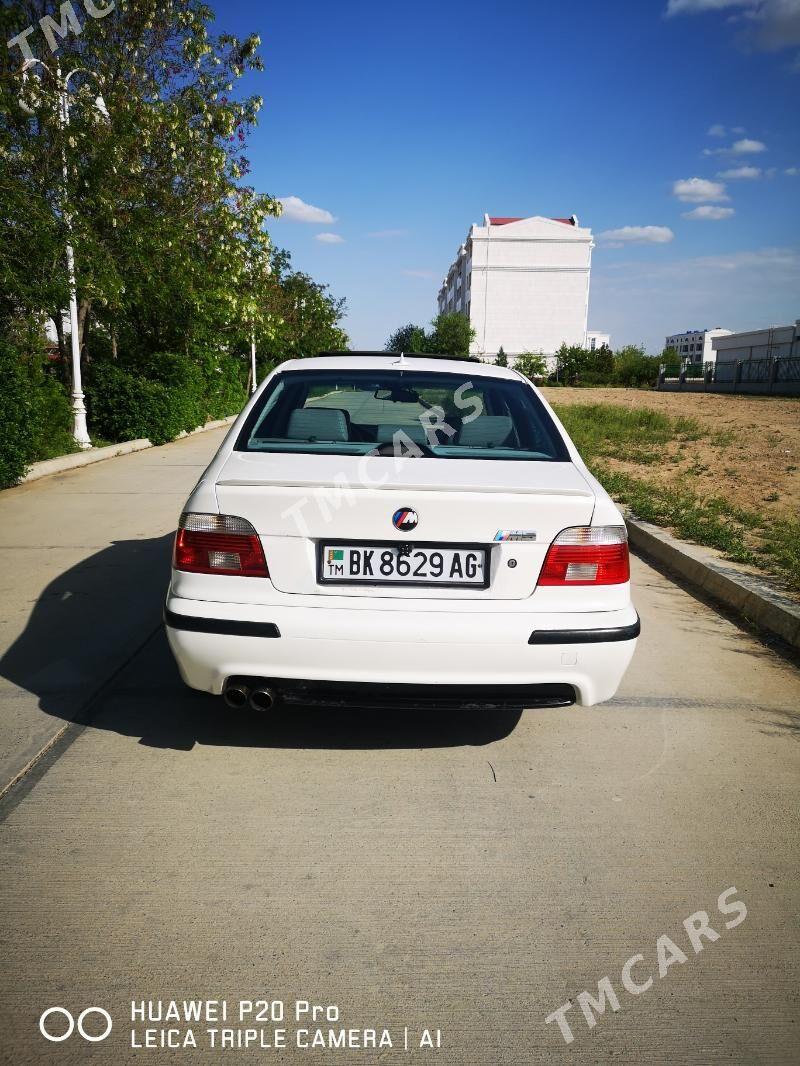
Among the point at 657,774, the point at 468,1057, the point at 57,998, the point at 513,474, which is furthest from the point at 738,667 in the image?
the point at 57,998

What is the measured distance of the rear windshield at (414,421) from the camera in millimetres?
3561

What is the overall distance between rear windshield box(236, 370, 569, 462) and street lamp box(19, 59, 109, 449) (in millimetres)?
9142

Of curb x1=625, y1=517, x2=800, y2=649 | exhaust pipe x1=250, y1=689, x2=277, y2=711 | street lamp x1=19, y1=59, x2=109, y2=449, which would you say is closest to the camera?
exhaust pipe x1=250, y1=689, x2=277, y2=711

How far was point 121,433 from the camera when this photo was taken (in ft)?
53.2

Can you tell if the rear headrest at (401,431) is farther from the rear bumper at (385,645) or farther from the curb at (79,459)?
the curb at (79,459)

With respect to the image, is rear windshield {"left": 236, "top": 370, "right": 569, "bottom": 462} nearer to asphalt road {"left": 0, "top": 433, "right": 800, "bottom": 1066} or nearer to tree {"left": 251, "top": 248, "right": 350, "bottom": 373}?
asphalt road {"left": 0, "top": 433, "right": 800, "bottom": 1066}

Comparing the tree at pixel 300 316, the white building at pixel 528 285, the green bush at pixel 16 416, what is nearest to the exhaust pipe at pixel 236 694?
the green bush at pixel 16 416

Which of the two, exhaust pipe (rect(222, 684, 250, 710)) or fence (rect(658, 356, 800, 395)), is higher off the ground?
exhaust pipe (rect(222, 684, 250, 710))

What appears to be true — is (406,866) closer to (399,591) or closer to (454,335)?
(399,591)

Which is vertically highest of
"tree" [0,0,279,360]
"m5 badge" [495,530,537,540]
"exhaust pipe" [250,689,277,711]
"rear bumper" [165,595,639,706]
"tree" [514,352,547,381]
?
"tree" [0,0,279,360]

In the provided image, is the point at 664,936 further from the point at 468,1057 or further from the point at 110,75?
the point at 110,75

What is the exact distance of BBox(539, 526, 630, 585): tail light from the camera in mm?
2996

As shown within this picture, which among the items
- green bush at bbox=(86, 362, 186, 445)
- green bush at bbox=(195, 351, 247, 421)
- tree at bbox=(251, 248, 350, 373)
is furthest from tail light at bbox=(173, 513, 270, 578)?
tree at bbox=(251, 248, 350, 373)

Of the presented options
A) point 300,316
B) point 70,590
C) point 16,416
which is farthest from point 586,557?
point 300,316
